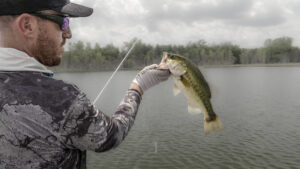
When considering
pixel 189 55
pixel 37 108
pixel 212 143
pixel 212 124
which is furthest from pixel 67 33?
pixel 189 55

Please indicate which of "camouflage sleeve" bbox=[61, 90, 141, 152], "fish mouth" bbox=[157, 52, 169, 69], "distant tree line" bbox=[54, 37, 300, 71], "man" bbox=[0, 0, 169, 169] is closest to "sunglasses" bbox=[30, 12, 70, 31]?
"man" bbox=[0, 0, 169, 169]

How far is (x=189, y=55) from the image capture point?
332 feet

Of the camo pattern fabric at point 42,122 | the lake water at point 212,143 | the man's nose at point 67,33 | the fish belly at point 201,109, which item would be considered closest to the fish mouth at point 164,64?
the fish belly at point 201,109

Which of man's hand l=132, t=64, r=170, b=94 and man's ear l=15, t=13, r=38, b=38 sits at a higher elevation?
man's ear l=15, t=13, r=38, b=38

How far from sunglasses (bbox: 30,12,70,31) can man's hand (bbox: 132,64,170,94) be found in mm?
982

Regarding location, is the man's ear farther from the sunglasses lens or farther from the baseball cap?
the sunglasses lens

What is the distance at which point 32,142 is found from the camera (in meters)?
1.68

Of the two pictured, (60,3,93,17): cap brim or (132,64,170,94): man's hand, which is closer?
(60,3,93,17): cap brim

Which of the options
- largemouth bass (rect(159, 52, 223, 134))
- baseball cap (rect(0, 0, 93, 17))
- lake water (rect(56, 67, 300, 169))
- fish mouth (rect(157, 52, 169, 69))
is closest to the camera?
baseball cap (rect(0, 0, 93, 17))

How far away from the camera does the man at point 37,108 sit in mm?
1625

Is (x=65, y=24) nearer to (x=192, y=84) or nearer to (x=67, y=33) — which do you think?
(x=67, y=33)

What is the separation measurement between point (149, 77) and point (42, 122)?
1.51 m

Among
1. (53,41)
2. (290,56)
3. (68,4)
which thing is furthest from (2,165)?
(290,56)

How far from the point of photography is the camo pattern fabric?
5.32 ft
